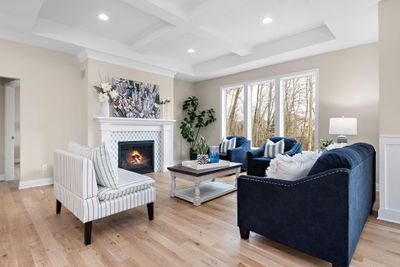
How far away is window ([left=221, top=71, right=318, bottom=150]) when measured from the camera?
487 cm

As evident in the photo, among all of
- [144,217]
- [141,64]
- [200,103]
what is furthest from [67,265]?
[200,103]

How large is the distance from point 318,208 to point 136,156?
4405 mm

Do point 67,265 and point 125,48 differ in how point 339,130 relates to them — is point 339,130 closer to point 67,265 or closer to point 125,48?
point 67,265

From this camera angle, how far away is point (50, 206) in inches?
120

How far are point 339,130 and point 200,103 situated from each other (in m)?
4.32

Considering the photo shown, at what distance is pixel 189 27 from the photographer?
11.9 ft

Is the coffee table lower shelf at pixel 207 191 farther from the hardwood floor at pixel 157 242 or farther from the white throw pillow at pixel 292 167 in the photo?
the white throw pillow at pixel 292 167

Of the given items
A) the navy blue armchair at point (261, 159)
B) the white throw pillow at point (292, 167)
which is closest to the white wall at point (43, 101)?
the navy blue armchair at point (261, 159)

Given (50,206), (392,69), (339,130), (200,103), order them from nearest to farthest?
(392,69), (50,206), (339,130), (200,103)

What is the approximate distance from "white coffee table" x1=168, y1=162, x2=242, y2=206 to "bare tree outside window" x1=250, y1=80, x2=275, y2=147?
221 centimetres

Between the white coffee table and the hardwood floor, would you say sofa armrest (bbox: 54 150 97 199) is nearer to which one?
the hardwood floor

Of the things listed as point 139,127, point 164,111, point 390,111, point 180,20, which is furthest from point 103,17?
point 390,111

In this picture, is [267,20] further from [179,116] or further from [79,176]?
[179,116]

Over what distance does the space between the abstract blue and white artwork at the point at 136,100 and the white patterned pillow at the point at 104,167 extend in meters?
2.79
